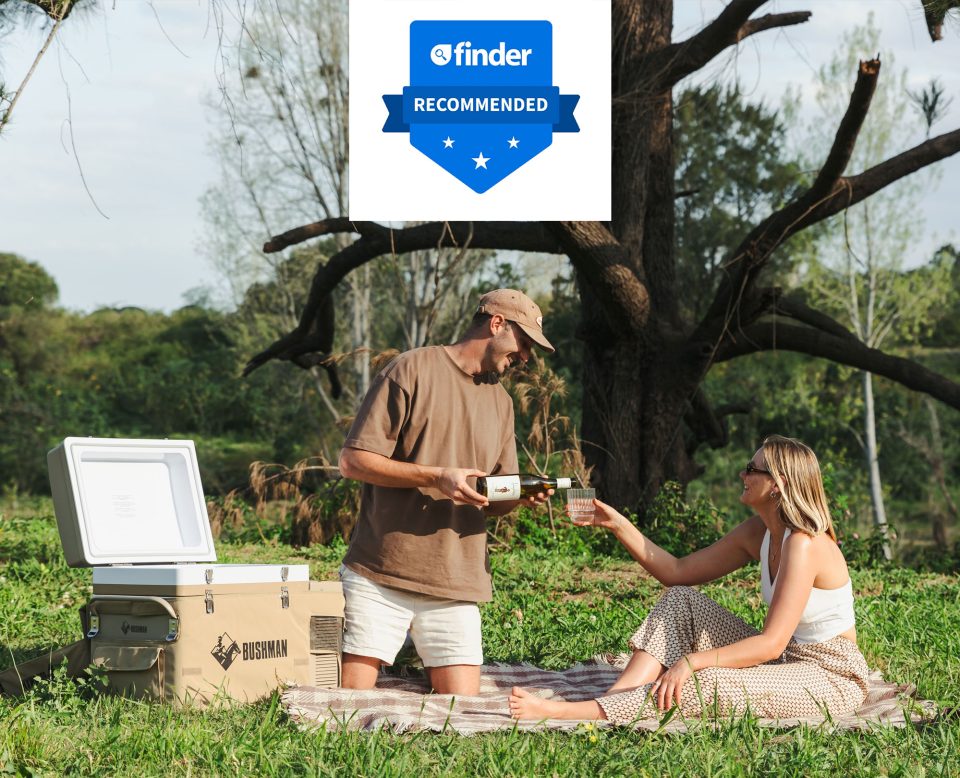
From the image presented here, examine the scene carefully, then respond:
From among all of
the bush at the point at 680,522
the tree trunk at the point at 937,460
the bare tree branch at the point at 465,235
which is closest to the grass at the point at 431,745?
the bush at the point at 680,522

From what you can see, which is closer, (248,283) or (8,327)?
(248,283)

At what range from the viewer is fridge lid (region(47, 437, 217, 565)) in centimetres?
476

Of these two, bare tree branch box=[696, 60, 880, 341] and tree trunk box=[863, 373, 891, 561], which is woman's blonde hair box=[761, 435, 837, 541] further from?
tree trunk box=[863, 373, 891, 561]

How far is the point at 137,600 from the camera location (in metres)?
4.18

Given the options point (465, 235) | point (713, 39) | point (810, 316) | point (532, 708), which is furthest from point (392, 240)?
point (532, 708)

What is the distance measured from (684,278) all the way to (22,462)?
13322mm

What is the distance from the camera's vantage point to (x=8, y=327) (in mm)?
25094

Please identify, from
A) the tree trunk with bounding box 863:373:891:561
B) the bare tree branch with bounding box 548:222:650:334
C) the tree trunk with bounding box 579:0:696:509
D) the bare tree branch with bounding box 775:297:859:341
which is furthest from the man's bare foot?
the tree trunk with bounding box 863:373:891:561

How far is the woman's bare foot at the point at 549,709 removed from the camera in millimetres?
3844

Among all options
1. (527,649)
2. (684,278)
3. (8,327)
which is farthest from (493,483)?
(8,327)

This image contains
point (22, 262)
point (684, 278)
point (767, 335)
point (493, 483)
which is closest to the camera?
point (493, 483)

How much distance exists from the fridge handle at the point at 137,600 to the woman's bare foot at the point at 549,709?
1252mm

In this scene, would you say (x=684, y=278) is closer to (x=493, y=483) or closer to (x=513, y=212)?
(x=513, y=212)

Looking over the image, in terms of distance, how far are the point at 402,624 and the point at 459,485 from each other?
2.39 feet
